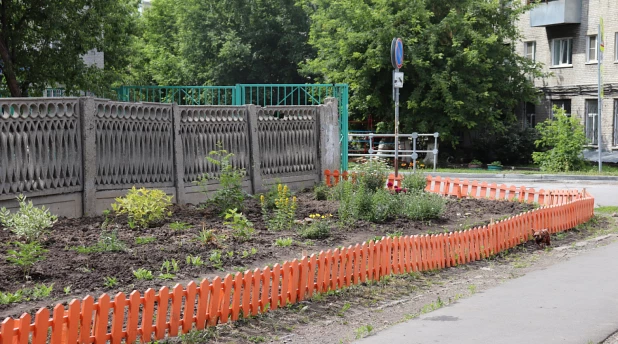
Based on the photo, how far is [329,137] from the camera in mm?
18359

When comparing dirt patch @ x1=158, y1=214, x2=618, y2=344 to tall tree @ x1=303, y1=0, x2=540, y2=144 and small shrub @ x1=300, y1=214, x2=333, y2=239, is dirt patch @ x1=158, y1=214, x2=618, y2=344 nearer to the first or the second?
small shrub @ x1=300, y1=214, x2=333, y2=239

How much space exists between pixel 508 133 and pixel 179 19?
20.2m

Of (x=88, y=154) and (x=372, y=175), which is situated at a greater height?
(x=88, y=154)

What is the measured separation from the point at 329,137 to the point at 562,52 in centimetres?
2573

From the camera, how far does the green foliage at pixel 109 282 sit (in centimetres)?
771

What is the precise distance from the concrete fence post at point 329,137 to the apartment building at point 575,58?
21.5 metres

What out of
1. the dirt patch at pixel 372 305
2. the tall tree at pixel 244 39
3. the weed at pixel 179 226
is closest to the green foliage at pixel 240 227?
the weed at pixel 179 226

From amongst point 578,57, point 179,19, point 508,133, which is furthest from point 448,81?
point 179,19

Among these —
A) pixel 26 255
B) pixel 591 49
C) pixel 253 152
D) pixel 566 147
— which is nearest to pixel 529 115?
pixel 591 49

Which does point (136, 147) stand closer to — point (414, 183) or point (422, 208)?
point (422, 208)

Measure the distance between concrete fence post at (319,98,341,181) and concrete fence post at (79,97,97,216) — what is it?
652cm

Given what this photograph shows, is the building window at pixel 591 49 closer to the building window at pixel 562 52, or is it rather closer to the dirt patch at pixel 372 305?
the building window at pixel 562 52

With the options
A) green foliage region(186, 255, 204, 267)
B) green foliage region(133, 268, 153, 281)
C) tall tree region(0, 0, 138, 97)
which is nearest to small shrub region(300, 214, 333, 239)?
green foliage region(186, 255, 204, 267)

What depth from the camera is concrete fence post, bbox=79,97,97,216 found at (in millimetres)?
12477
